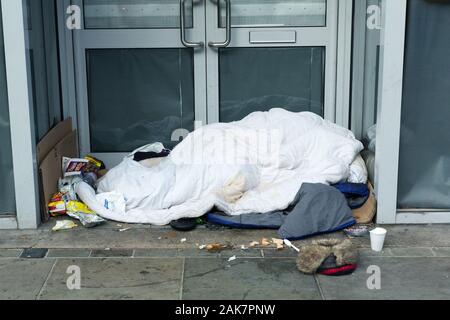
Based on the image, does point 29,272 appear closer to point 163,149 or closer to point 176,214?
point 176,214

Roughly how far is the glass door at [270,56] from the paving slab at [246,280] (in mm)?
2031

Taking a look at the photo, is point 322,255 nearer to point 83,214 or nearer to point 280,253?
point 280,253

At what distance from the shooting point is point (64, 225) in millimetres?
4805

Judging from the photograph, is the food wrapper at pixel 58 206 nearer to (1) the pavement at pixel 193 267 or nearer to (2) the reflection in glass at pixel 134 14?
(1) the pavement at pixel 193 267

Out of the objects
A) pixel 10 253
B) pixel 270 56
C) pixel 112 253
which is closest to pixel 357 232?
pixel 112 253

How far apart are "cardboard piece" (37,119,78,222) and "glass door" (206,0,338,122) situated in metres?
1.24

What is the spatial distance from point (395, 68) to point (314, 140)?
37.2 inches

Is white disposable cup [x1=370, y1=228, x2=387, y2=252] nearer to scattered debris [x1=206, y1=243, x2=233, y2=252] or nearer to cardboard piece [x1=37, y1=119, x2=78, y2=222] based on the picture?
scattered debris [x1=206, y1=243, x2=233, y2=252]

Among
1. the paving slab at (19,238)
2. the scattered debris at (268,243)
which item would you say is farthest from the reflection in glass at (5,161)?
the scattered debris at (268,243)

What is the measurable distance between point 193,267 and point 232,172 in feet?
3.70

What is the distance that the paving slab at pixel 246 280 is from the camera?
147 inches

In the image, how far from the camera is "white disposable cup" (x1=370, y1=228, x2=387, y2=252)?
4.32m

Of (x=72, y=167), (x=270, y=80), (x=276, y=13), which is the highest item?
(x=276, y=13)

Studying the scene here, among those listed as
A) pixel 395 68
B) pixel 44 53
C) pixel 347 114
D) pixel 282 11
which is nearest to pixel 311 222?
pixel 395 68
